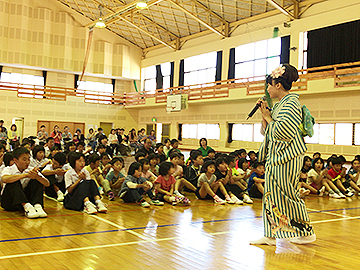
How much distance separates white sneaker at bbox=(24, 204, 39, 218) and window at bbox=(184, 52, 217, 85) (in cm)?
1647

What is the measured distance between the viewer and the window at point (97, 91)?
23.6m

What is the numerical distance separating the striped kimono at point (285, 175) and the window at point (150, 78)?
70.0ft

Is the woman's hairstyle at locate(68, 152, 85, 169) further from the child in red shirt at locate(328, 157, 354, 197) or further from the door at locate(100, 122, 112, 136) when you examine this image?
the door at locate(100, 122, 112, 136)

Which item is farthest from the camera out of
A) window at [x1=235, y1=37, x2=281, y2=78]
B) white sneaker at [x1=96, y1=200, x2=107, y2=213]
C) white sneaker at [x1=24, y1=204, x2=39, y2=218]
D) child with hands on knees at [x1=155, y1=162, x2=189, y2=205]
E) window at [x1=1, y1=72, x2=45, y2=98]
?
window at [x1=1, y1=72, x2=45, y2=98]

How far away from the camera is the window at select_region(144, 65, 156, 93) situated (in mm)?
24875

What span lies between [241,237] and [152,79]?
21617mm

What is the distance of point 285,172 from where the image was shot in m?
3.54

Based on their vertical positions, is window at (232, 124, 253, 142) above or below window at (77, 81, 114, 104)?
below

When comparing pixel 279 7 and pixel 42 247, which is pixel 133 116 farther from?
pixel 42 247

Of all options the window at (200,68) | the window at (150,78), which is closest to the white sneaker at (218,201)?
the window at (200,68)

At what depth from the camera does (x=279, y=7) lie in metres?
15.3

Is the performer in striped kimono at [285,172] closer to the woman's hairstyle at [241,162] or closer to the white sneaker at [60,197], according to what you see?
the white sneaker at [60,197]

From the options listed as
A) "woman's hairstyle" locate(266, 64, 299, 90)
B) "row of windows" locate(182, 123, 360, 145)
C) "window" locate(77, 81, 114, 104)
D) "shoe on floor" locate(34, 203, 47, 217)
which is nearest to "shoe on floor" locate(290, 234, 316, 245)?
"woman's hairstyle" locate(266, 64, 299, 90)

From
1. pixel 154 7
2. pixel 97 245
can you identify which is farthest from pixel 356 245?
pixel 154 7
